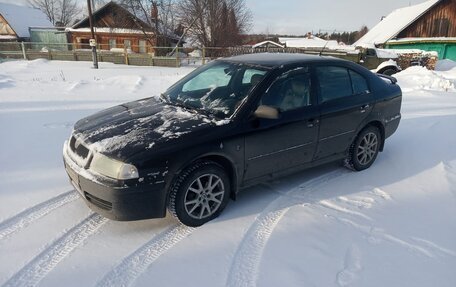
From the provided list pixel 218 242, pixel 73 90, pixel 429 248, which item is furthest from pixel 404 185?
pixel 73 90

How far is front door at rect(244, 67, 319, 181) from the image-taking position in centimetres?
333

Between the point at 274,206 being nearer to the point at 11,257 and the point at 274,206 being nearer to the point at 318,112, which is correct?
the point at 318,112

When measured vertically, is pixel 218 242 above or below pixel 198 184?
below

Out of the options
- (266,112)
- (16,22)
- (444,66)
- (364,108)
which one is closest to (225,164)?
(266,112)

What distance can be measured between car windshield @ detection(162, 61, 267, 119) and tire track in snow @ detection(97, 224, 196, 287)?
121 centimetres

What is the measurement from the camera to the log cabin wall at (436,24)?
1084 inches

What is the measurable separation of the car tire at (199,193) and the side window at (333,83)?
1640mm

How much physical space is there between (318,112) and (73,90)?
7330 mm

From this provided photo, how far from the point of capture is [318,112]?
12.3 feet

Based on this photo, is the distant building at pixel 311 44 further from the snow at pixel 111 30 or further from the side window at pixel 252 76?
the side window at pixel 252 76

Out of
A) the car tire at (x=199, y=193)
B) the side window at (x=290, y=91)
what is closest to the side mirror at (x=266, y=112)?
the side window at (x=290, y=91)

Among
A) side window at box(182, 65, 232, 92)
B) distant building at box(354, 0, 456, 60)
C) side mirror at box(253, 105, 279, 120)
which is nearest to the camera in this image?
side mirror at box(253, 105, 279, 120)

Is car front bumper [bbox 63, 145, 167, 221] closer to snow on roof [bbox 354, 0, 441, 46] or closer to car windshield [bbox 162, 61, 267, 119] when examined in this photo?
car windshield [bbox 162, 61, 267, 119]

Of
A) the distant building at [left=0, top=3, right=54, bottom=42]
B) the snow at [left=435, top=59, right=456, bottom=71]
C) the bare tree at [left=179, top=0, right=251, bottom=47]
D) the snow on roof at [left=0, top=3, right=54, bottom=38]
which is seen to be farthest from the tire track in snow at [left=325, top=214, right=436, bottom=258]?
the snow on roof at [left=0, top=3, right=54, bottom=38]
